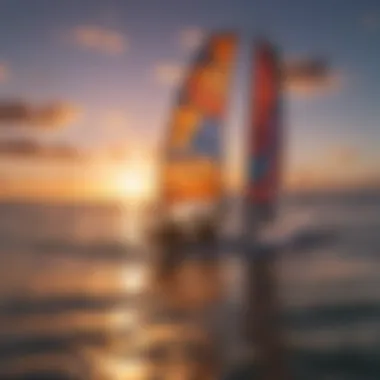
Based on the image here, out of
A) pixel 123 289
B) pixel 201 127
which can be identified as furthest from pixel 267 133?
pixel 123 289

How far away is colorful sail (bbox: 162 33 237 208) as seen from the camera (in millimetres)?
1747

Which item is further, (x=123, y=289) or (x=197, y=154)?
(x=197, y=154)

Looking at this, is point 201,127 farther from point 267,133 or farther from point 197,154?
point 267,133

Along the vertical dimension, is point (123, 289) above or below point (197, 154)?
below

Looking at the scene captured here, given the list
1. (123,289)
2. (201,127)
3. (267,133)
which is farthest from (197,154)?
(123,289)

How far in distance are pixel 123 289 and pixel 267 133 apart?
481 mm

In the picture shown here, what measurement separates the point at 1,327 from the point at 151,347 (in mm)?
331

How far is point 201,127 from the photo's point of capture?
1814mm

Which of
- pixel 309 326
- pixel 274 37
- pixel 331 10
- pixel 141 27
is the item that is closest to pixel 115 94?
pixel 141 27

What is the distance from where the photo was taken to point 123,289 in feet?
5.55

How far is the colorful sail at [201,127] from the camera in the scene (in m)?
1.75

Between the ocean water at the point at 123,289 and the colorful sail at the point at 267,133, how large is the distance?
5 cm

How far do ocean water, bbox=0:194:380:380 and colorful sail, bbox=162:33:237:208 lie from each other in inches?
3.4

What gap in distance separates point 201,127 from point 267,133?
0.54ft
